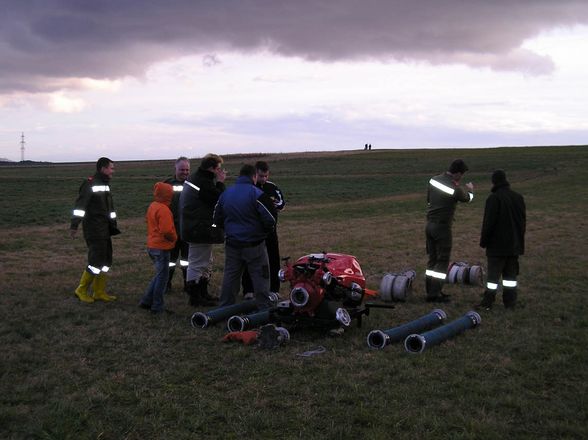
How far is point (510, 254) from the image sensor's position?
9.17 m

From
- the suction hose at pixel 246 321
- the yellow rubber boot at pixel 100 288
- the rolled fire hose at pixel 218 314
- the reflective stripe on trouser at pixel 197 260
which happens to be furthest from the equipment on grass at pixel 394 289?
the yellow rubber boot at pixel 100 288

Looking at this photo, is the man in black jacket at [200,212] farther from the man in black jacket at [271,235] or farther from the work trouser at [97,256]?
the work trouser at [97,256]

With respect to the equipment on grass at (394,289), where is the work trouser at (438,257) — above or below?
above

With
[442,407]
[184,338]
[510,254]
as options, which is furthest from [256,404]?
[510,254]

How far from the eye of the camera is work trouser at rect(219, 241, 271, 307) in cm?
821

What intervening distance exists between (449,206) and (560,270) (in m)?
Result: 4.10

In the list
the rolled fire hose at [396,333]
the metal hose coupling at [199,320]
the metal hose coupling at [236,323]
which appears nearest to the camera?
the rolled fire hose at [396,333]

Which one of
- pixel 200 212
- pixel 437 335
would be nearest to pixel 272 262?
pixel 200 212

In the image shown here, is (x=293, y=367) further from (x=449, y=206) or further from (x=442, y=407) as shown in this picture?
(x=449, y=206)

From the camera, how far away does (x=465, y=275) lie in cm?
1122

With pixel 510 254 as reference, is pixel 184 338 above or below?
below

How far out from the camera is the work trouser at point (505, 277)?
30.2 ft

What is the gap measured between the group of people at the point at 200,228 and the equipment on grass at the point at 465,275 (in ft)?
11.5

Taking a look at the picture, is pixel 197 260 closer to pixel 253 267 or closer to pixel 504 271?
pixel 253 267
